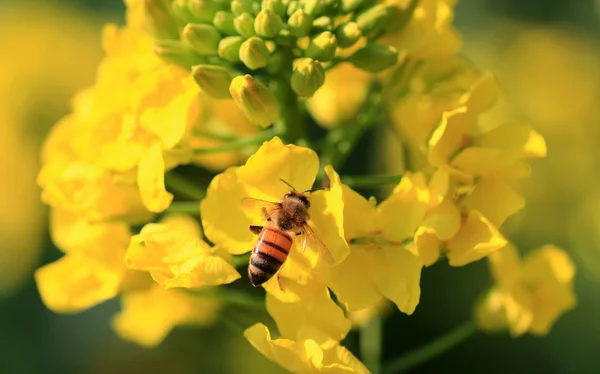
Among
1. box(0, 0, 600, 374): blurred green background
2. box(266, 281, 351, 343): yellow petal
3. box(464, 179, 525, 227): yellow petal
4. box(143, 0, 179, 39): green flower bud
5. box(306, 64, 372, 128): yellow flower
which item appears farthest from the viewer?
box(0, 0, 600, 374): blurred green background

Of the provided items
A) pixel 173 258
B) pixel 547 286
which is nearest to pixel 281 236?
pixel 173 258

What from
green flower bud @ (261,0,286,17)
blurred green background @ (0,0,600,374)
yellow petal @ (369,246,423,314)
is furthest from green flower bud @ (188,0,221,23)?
blurred green background @ (0,0,600,374)

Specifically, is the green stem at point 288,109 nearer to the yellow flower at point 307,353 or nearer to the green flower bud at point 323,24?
the green flower bud at point 323,24

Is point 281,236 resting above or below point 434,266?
above

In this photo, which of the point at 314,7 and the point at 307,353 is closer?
the point at 307,353

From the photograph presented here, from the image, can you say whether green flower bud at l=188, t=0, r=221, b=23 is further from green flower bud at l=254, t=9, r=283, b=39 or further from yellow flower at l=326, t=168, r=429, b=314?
yellow flower at l=326, t=168, r=429, b=314

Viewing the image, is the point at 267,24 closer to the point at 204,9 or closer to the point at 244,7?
the point at 244,7
